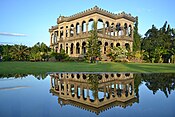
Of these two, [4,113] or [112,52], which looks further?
[112,52]

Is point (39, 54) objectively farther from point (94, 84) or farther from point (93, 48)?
A: point (94, 84)

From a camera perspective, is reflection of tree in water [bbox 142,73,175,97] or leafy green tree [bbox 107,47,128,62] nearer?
reflection of tree in water [bbox 142,73,175,97]

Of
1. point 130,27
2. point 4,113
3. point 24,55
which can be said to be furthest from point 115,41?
point 4,113

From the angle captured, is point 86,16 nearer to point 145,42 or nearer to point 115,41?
point 115,41

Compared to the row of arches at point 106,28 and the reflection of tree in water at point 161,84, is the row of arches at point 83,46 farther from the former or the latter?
the reflection of tree in water at point 161,84

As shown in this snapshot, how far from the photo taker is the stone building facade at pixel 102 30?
128 ft

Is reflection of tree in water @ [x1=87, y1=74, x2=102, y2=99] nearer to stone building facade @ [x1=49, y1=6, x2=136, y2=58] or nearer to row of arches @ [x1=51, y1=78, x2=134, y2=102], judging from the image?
row of arches @ [x1=51, y1=78, x2=134, y2=102]

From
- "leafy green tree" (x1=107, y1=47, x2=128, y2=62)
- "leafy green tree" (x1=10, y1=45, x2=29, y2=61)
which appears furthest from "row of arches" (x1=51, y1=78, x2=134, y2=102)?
"leafy green tree" (x1=10, y1=45, x2=29, y2=61)

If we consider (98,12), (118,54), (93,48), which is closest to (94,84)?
(93,48)

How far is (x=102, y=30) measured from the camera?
139 ft

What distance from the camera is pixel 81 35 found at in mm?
40188

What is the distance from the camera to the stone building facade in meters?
39.0

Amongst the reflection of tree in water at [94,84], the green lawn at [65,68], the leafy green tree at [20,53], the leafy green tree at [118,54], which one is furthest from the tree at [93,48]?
the leafy green tree at [20,53]

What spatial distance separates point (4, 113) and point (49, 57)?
120 feet
